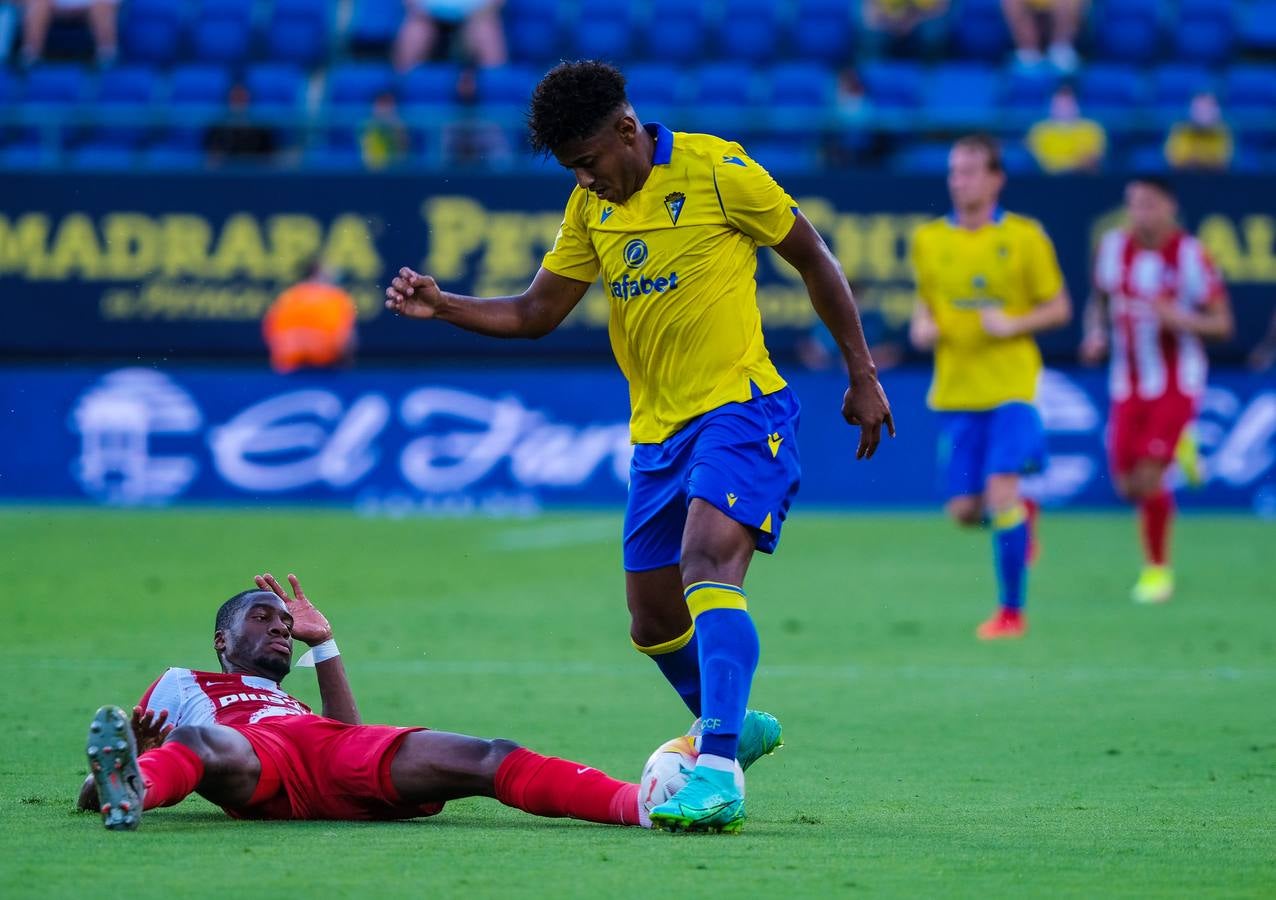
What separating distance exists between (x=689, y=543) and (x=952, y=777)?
4.68ft

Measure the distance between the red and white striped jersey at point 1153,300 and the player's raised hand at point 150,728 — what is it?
8514 mm

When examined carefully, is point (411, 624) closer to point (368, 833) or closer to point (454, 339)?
point (368, 833)

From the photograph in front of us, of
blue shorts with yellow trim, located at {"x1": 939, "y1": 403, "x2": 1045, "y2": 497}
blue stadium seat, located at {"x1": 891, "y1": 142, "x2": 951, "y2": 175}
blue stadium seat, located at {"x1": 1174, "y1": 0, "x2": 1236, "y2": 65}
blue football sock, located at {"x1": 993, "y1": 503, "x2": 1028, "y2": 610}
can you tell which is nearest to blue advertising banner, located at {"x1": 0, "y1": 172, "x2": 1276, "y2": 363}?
blue stadium seat, located at {"x1": 891, "y1": 142, "x2": 951, "y2": 175}

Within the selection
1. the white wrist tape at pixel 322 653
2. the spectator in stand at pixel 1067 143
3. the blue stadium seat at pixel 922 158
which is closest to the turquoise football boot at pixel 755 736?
the white wrist tape at pixel 322 653

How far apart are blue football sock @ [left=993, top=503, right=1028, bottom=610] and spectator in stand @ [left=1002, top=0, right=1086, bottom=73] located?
10.9 m

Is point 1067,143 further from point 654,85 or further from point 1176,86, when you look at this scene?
point 654,85

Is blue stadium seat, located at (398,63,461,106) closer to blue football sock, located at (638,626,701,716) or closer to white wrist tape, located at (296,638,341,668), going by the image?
blue football sock, located at (638,626,701,716)

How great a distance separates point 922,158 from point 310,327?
19.9 feet

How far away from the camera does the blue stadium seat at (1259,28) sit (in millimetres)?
20844

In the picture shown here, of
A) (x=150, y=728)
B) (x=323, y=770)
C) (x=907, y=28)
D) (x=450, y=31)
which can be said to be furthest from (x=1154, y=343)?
(x=450, y=31)

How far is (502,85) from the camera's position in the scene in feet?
64.5

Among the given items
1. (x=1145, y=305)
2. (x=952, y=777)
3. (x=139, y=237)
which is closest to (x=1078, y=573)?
(x=1145, y=305)

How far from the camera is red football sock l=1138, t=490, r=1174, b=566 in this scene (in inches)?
477

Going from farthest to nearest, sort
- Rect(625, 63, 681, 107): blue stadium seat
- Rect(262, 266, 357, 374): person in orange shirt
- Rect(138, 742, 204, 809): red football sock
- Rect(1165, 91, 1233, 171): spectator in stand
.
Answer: Rect(625, 63, 681, 107): blue stadium seat, Rect(1165, 91, 1233, 171): spectator in stand, Rect(262, 266, 357, 374): person in orange shirt, Rect(138, 742, 204, 809): red football sock
